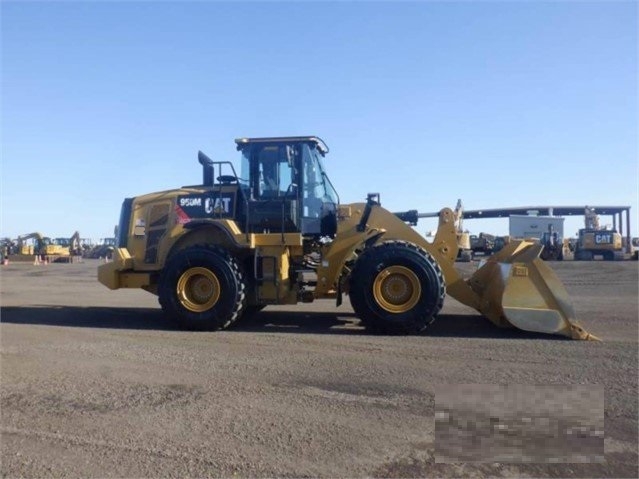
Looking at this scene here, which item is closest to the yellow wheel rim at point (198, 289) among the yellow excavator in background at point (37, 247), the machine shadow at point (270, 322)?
the machine shadow at point (270, 322)

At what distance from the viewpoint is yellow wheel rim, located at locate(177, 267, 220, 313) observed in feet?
31.6

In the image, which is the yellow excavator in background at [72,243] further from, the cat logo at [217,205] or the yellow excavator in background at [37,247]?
the cat logo at [217,205]

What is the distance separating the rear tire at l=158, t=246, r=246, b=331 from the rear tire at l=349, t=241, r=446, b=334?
1.95 metres

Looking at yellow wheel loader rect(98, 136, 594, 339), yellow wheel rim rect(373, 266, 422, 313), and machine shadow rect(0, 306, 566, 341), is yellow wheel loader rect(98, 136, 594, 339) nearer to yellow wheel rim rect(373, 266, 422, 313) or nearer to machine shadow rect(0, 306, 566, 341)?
yellow wheel rim rect(373, 266, 422, 313)

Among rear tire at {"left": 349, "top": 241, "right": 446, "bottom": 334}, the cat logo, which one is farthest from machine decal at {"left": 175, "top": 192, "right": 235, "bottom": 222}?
rear tire at {"left": 349, "top": 241, "right": 446, "bottom": 334}

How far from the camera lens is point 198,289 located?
9781 millimetres

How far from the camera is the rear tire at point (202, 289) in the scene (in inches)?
373

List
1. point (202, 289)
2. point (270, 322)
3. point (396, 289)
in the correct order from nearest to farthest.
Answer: point (396, 289), point (202, 289), point (270, 322)

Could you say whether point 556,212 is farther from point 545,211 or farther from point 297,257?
point 297,257

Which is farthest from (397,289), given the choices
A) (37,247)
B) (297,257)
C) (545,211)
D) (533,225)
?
(545,211)

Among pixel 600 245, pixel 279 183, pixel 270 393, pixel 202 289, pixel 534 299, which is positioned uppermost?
pixel 279 183

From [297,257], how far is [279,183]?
4.23 feet

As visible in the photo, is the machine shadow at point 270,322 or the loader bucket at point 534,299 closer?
the loader bucket at point 534,299

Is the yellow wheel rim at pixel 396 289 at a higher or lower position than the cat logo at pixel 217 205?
lower
